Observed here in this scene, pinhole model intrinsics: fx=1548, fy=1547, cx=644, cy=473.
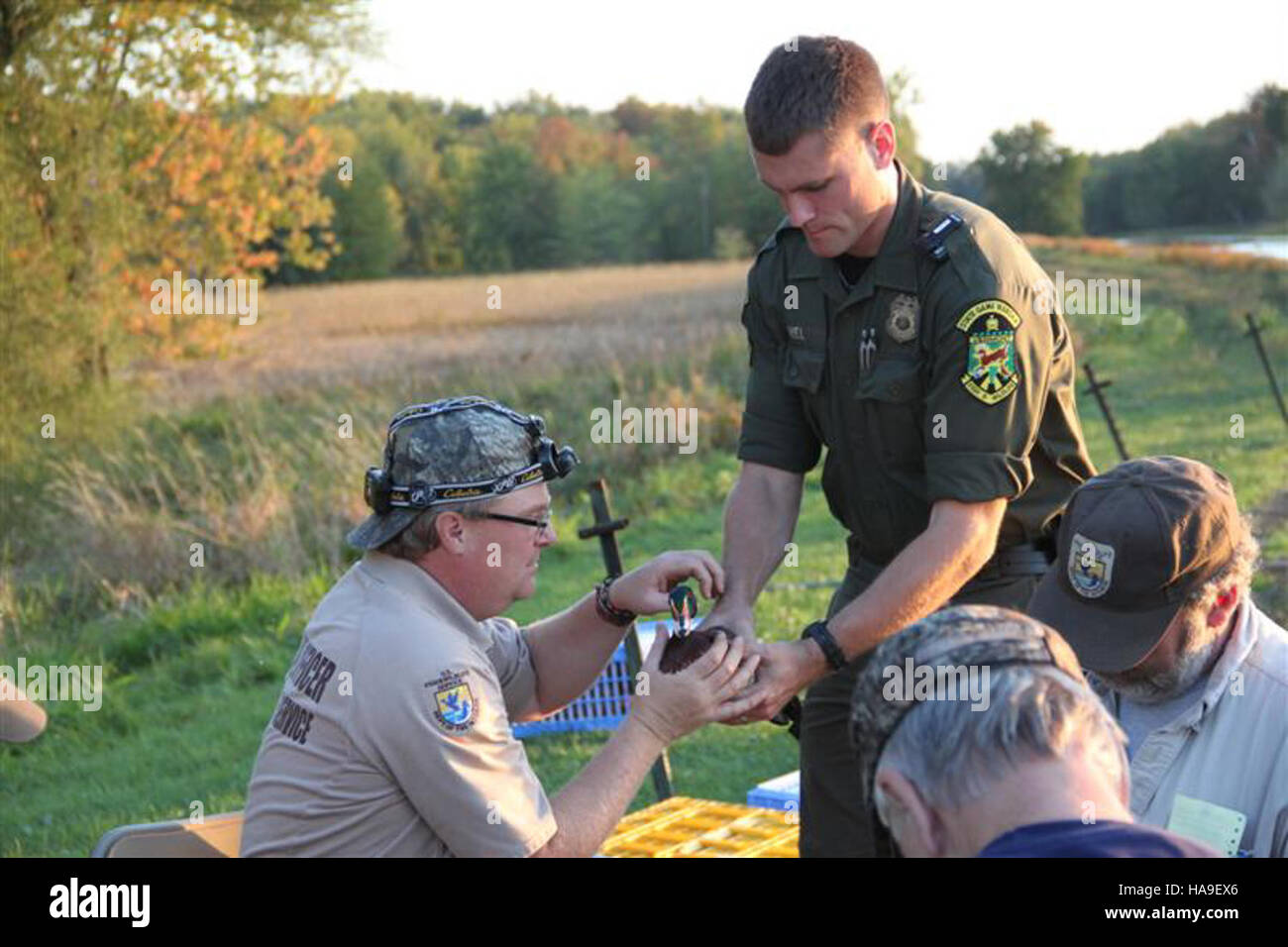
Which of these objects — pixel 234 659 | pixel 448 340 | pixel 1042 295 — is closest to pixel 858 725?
pixel 1042 295

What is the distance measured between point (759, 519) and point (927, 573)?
2.21 feet

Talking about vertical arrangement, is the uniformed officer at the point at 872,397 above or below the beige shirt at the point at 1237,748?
above

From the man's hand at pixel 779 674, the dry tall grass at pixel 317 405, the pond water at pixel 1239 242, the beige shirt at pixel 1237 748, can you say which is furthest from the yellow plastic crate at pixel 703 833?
the pond water at pixel 1239 242

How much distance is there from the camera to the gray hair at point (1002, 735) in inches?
70.4

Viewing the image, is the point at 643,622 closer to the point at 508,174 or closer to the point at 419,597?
the point at 419,597

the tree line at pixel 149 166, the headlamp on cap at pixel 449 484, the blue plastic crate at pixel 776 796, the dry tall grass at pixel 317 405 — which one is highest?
the tree line at pixel 149 166

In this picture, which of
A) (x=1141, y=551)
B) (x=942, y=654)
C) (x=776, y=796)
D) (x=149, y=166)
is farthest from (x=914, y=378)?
Answer: (x=149, y=166)

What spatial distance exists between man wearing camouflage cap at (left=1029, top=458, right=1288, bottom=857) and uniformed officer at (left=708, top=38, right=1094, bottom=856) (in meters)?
0.67

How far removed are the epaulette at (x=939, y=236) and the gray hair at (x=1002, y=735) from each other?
197 cm

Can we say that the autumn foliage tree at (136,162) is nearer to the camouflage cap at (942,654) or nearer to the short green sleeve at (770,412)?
the short green sleeve at (770,412)

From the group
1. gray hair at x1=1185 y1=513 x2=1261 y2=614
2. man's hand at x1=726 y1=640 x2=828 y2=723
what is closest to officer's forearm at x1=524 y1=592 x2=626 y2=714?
man's hand at x1=726 y1=640 x2=828 y2=723

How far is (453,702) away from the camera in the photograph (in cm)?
293
